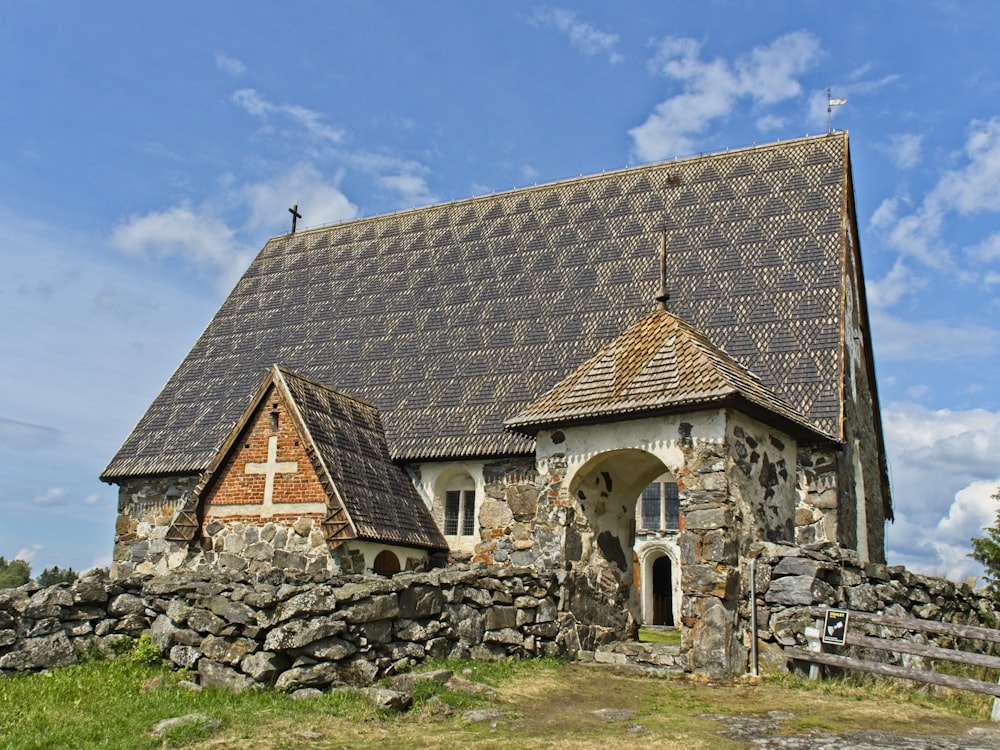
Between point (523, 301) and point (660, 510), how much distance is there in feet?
39.2

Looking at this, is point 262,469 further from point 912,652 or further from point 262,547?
point 912,652

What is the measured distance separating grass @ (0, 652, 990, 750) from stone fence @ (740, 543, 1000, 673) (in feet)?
2.25

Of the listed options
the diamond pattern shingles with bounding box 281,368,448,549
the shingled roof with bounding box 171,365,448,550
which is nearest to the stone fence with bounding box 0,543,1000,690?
the shingled roof with bounding box 171,365,448,550

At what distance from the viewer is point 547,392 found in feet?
57.7

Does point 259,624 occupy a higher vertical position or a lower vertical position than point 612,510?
lower

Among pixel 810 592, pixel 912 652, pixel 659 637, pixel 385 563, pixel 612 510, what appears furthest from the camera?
pixel 659 637

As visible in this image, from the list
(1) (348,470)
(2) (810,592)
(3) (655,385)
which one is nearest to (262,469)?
(1) (348,470)

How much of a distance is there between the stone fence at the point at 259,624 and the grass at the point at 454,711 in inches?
12.3

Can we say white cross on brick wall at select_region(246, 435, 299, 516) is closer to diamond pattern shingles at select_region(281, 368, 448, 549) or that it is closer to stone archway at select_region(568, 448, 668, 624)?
diamond pattern shingles at select_region(281, 368, 448, 549)

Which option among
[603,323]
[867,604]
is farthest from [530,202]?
[867,604]

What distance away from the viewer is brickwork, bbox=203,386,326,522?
15344 millimetres

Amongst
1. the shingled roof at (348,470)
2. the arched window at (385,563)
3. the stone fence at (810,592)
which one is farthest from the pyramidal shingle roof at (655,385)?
the arched window at (385,563)

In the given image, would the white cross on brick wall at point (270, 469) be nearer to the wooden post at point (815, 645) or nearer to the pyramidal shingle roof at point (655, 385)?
the pyramidal shingle roof at point (655, 385)

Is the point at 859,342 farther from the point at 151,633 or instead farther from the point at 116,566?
the point at 116,566
